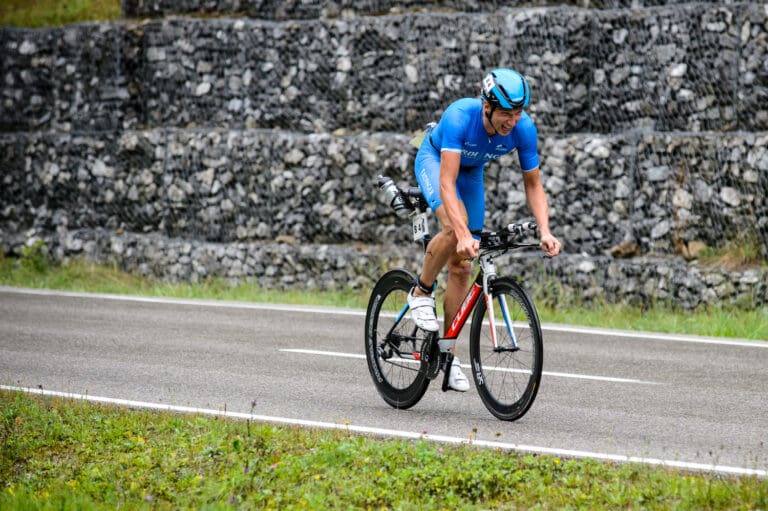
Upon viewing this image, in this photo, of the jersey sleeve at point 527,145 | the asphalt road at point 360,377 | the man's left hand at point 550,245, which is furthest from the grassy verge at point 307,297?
the man's left hand at point 550,245

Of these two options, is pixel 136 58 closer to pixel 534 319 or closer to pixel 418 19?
pixel 418 19

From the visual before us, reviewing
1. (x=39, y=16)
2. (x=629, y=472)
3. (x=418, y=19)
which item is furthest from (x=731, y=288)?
(x=39, y=16)

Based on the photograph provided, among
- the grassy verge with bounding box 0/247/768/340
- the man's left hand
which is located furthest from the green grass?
the man's left hand

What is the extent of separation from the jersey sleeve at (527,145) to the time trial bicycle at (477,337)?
0.48 metres

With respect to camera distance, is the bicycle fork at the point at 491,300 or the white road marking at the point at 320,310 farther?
the white road marking at the point at 320,310

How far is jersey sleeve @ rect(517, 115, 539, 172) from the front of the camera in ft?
23.3

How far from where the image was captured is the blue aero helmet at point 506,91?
6.71 meters

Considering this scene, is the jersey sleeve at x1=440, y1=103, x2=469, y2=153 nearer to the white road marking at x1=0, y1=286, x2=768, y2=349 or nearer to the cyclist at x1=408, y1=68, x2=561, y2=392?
the cyclist at x1=408, y1=68, x2=561, y2=392

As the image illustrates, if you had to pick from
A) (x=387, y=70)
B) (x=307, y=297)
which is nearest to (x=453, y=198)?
(x=307, y=297)

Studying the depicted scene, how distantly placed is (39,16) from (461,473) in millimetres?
18215

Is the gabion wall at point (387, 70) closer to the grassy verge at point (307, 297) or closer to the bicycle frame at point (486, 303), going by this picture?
the grassy verge at point (307, 297)

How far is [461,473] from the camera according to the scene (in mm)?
5684

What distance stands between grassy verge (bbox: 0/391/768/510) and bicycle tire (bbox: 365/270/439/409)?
1.01 m

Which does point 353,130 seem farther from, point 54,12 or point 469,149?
point 469,149
